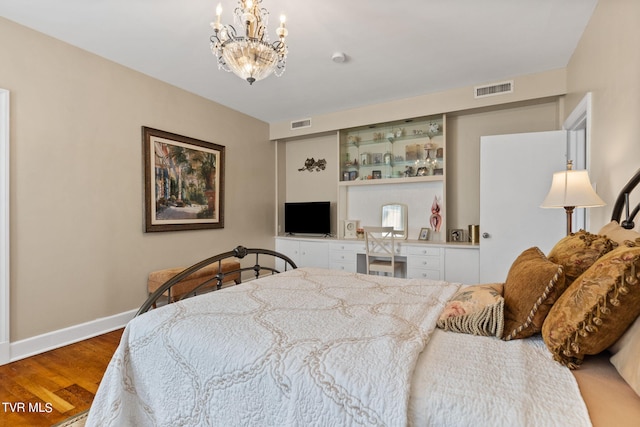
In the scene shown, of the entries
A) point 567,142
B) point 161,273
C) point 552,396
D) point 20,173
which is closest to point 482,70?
point 567,142

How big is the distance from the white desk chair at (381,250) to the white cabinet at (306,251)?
30.8 inches

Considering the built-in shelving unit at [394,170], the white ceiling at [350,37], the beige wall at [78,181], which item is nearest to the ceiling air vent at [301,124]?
the built-in shelving unit at [394,170]

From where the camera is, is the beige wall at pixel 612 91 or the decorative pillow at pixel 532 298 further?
the beige wall at pixel 612 91

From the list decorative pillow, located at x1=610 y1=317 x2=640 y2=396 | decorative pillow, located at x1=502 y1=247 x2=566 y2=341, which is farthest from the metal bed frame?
decorative pillow, located at x1=610 y1=317 x2=640 y2=396

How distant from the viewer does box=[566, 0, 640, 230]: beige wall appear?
173cm

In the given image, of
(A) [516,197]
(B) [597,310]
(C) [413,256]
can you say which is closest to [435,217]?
(C) [413,256]

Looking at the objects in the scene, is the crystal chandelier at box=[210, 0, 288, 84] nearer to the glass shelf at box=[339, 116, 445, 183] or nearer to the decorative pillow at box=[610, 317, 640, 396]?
the decorative pillow at box=[610, 317, 640, 396]

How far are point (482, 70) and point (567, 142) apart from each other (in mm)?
1122

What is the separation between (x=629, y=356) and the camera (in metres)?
0.87

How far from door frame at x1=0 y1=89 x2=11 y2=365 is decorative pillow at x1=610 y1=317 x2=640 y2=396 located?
363 centimetres

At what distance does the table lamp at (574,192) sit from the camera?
2.00 meters

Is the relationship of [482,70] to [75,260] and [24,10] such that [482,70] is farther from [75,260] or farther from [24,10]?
[75,260]

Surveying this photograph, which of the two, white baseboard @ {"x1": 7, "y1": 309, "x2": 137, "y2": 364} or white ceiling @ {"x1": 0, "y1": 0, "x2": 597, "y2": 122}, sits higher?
white ceiling @ {"x1": 0, "y1": 0, "x2": 597, "y2": 122}

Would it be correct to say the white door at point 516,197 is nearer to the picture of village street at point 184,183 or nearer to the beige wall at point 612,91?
the beige wall at point 612,91
